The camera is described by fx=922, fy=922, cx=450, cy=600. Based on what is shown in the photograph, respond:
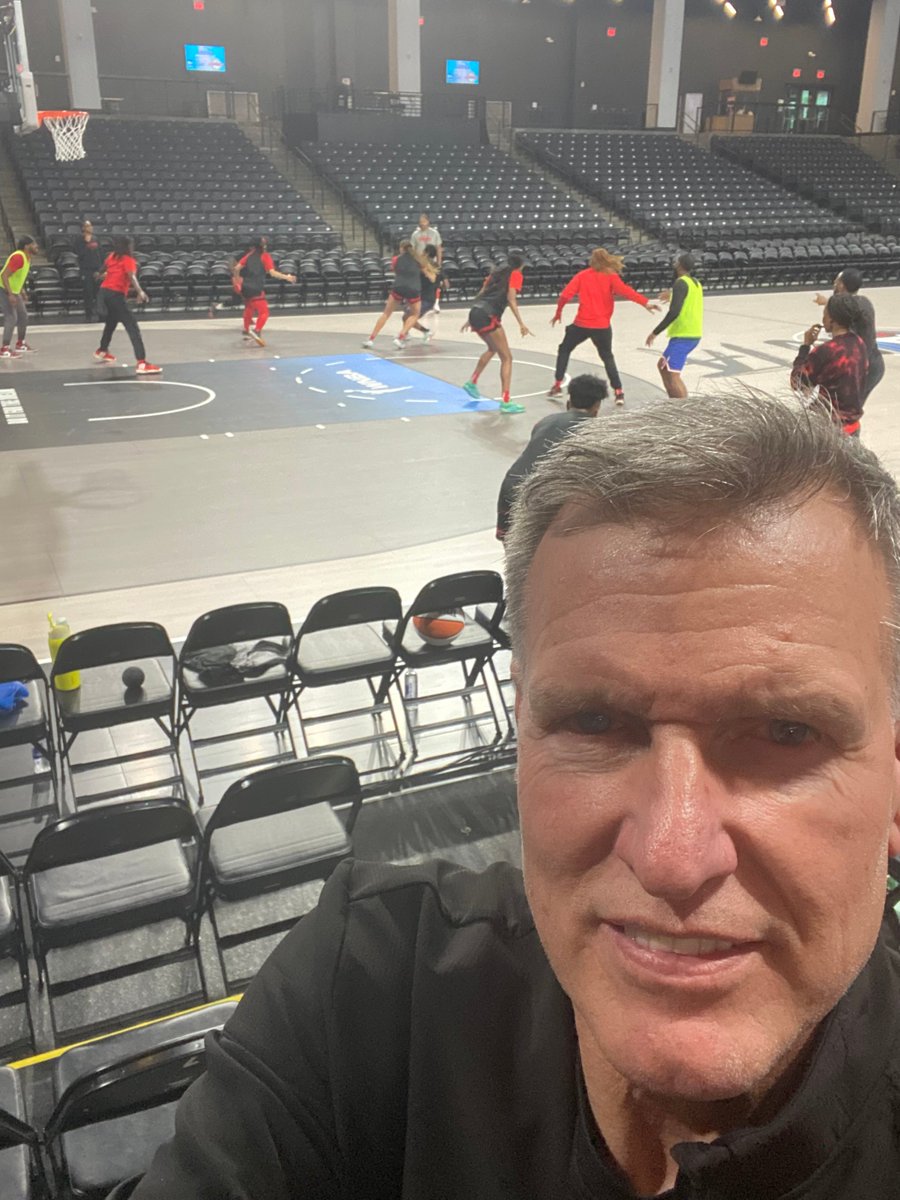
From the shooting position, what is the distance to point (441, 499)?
317 inches

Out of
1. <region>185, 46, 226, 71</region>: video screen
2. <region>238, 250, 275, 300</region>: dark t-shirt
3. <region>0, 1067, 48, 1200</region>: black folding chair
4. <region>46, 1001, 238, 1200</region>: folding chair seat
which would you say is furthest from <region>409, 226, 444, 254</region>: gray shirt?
<region>0, 1067, 48, 1200</region>: black folding chair

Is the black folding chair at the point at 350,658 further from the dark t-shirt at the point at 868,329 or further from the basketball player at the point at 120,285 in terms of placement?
the basketball player at the point at 120,285

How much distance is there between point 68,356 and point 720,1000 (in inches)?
558

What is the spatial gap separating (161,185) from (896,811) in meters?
22.2

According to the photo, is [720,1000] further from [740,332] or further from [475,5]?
[475,5]

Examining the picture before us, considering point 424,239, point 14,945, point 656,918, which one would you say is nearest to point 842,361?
point 14,945

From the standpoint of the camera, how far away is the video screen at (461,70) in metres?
28.5

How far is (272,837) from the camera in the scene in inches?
135

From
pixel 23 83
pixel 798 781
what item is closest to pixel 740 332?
pixel 23 83

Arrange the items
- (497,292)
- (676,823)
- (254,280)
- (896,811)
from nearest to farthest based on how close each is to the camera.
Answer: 1. (676,823)
2. (896,811)
3. (497,292)
4. (254,280)

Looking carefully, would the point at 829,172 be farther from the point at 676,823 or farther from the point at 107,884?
the point at 676,823

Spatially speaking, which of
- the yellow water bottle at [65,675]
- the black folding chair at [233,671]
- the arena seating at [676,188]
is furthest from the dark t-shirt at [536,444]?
the arena seating at [676,188]

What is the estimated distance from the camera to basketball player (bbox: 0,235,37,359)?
1181 cm

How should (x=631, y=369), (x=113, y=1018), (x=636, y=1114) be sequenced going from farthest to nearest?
(x=631, y=369), (x=113, y=1018), (x=636, y=1114)
